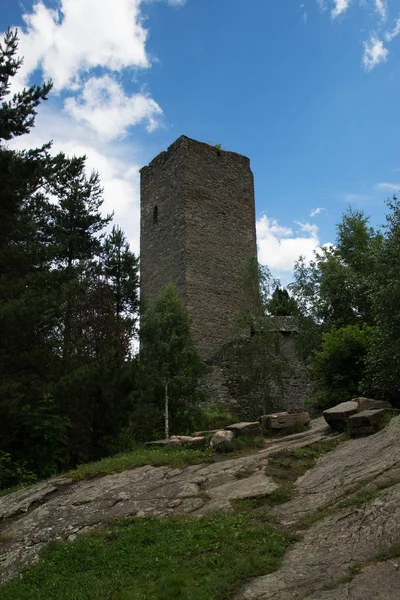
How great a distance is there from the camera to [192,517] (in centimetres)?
707

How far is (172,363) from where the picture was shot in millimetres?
19047

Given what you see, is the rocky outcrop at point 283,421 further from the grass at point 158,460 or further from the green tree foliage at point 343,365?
the green tree foliage at point 343,365

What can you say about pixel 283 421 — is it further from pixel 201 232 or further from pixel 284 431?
pixel 201 232

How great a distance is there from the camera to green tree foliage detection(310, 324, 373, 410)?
14680 millimetres

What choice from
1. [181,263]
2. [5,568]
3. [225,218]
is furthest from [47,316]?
[225,218]

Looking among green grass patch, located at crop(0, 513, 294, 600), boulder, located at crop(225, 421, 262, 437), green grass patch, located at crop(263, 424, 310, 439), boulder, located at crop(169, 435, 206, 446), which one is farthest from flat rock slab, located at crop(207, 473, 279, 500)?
green grass patch, located at crop(263, 424, 310, 439)

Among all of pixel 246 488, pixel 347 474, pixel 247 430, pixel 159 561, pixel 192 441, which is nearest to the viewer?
pixel 159 561

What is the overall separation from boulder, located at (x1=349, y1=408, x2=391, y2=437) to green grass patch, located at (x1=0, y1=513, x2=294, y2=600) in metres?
A: 3.56

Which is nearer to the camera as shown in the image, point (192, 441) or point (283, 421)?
point (192, 441)

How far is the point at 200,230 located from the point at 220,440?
1775 cm

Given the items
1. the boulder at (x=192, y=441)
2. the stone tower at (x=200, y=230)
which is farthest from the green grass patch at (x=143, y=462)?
the stone tower at (x=200, y=230)

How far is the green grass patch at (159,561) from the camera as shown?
521cm

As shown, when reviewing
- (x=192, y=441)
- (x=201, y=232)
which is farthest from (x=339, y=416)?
(x=201, y=232)

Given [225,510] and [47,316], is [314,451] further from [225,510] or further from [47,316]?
[47,316]
